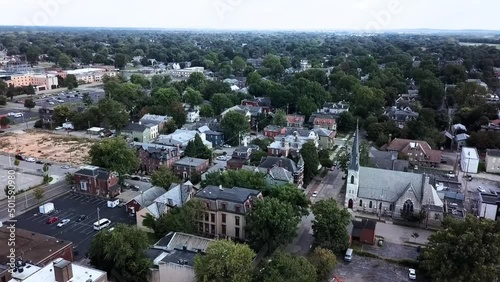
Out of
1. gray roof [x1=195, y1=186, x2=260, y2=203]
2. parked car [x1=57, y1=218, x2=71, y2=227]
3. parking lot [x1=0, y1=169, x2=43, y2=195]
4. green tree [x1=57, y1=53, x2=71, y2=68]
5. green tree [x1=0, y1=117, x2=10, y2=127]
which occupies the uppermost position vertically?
green tree [x1=57, y1=53, x2=71, y2=68]

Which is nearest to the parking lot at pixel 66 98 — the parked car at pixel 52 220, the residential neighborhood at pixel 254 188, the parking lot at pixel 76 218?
the residential neighborhood at pixel 254 188

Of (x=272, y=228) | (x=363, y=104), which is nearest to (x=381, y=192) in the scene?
(x=272, y=228)

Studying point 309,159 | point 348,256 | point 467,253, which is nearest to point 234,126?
point 309,159

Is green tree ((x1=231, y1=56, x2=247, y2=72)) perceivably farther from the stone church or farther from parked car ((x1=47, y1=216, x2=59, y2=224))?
parked car ((x1=47, y1=216, x2=59, y2=224))

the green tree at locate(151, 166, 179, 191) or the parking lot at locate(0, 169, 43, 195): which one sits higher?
the green tree at locate(151, 166, 179, 191)

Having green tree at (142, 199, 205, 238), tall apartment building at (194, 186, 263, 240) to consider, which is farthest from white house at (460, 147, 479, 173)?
green tree at (142, 199, 205, 238)

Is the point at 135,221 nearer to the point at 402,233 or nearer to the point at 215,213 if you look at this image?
the point at 215,213

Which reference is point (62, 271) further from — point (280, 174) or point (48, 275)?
point (280, 174)
